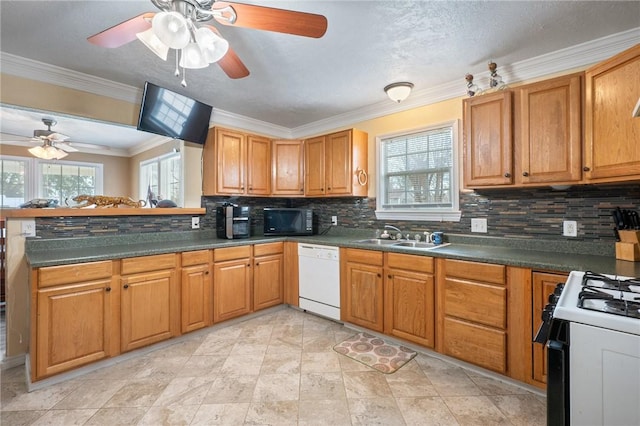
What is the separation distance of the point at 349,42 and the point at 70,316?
266 centimetres

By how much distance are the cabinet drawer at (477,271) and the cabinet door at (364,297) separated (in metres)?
0.63

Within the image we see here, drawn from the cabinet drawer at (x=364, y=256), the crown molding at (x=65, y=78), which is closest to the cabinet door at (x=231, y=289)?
the cabinet drawer at (x=364, y=256)

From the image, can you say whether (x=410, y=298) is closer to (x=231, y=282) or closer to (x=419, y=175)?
(x=419, y=175)

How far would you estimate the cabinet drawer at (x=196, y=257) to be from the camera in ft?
8.33

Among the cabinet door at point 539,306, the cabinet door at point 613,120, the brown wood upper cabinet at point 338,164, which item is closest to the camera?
the cabinet door at point 613,120

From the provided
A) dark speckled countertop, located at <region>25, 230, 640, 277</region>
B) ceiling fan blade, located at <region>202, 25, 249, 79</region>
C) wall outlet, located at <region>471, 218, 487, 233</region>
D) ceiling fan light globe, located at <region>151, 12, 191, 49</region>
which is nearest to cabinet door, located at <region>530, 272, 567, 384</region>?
dark speckled countertop, located at <region>25, 230, 640, 277</region>

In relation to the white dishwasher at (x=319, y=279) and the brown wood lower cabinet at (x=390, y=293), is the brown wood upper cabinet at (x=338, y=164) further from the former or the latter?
the brown wood lower cabinet at (x=390, y=293)

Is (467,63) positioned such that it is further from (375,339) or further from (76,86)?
(76,86)

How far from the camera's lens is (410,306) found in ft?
7.74

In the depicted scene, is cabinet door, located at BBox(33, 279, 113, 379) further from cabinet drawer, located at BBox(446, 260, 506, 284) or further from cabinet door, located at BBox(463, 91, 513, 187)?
cabinet door, located at BBox(463, 91, 513, 187)

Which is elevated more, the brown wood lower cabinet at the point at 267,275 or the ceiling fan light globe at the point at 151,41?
the ceiling fan light globe at the point at 151,41

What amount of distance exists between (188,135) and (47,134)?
1091mm

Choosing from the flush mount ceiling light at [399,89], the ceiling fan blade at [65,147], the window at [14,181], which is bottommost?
the window at [14,181]

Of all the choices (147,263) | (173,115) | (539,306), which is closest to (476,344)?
(539,306)
